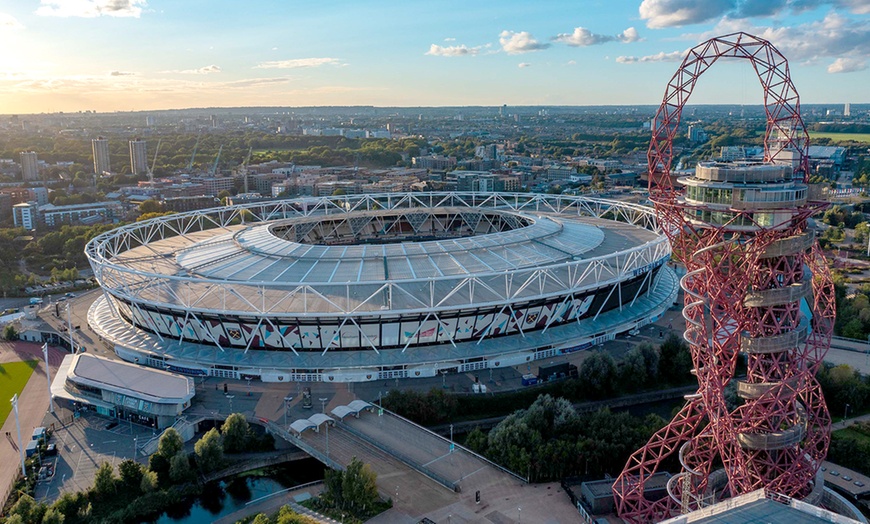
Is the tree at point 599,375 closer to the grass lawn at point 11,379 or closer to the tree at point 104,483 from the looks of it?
the tree at point 104,483

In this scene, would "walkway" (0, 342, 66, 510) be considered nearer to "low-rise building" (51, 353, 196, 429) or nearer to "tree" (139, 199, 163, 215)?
"low-rise building" (51, 353, 196, 429)

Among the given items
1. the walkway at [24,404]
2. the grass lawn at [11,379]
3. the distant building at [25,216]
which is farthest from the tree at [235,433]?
the distant building at [25,216]

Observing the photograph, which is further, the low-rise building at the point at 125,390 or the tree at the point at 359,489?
the low-rise building at the point at 125,390

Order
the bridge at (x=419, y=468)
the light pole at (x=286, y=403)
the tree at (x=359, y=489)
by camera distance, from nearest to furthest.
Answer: the tree at (x=359, y=489)
the bridge at (x=419, y=468)
the light pole at (x=286, y=403)

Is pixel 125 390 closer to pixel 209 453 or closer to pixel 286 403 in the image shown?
pixel 209 453

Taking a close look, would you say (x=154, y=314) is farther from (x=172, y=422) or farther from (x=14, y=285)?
(x=14, y=285)

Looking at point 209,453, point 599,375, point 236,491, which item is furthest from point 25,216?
point 599,375

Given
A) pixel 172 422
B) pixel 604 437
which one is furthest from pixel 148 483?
pixel 604 437
